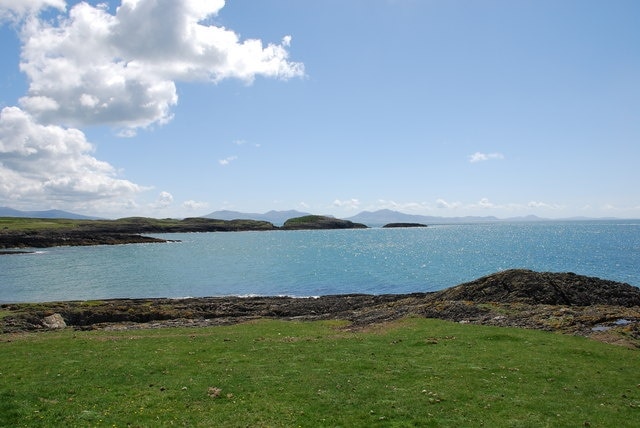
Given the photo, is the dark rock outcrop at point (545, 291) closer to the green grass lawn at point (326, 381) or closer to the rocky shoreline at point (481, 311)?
the rocky shoreline at point (481, 311)

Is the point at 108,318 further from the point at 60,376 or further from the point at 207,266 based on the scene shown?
the point at 207,266

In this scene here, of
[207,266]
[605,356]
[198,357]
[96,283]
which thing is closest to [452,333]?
[605,356]

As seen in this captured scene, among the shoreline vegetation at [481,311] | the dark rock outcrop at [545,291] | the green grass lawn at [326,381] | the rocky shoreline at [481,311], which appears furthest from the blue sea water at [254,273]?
the green grass lawn at [326,381]

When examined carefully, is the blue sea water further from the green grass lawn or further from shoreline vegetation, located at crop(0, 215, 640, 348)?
the green grass lawn

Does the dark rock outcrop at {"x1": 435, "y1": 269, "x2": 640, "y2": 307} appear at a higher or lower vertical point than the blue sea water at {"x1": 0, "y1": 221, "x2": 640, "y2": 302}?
higher

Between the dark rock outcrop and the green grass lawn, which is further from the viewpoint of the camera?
the dark rock outcrop

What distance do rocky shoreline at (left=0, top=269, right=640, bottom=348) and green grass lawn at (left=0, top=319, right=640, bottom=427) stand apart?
19.5 feet

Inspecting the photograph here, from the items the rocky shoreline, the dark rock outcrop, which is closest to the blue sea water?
the rocky shoreline

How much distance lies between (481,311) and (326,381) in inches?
968

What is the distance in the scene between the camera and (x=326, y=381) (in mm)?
21156

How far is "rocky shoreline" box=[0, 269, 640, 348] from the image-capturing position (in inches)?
1385

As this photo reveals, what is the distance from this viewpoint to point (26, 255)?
15212cm

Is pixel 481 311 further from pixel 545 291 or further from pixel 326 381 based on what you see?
pixel 326 381

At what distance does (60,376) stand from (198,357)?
Result: 23.5ft
